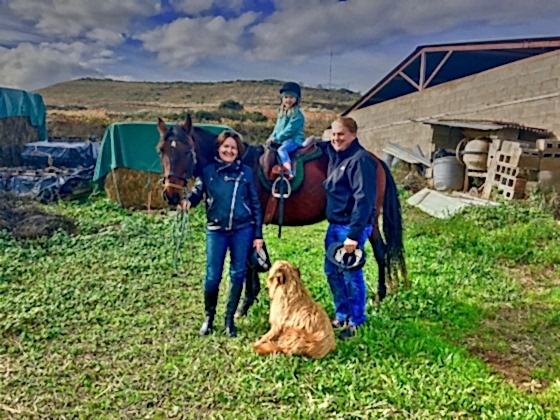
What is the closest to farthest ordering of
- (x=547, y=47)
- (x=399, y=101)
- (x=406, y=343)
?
(x=406, y=343), (x=547, y=47), (x=399, y=101)

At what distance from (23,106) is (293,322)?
43.1 feet

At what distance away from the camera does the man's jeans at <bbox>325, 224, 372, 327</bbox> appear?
3203mm

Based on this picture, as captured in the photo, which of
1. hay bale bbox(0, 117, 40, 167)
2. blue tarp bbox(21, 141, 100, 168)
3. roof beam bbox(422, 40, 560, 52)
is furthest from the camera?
hay bale bbox(0, 117, 40, 167)

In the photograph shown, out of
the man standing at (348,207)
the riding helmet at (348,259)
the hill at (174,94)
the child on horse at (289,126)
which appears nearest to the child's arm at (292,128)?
the child on horse at (289,126)

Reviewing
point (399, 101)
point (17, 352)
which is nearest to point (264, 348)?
point (17, 352)

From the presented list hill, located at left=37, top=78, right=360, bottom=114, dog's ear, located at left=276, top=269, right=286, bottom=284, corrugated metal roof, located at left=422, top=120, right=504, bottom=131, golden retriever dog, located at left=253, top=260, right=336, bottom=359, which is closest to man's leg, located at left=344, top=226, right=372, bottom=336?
golden retriever dog, located at left=253, top=260, right=336, bottom=359

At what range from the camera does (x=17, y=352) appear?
10.2 ft

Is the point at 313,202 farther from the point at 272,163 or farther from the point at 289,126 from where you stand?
the point at 289,126

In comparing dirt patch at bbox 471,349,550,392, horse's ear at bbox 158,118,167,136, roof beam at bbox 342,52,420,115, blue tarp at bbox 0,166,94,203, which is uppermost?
roof beam at bbox 342,52,420,115

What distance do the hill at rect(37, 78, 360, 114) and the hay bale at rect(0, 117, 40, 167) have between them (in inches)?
1098

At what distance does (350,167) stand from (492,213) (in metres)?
4.55

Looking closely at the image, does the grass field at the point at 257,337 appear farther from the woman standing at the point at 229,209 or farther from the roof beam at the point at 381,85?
the roof beam at the point at 381,85

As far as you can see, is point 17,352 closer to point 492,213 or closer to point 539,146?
point 492,213

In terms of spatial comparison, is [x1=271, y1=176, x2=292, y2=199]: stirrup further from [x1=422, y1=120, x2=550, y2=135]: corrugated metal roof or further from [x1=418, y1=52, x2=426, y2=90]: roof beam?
[x1=418, y1=52, x2=426, y2=90]: roof beam
